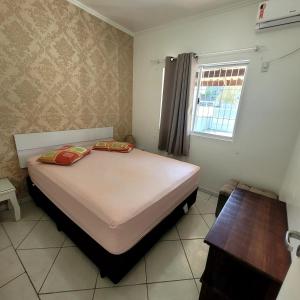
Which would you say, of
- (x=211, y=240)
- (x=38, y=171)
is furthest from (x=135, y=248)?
(x=38, y=171)

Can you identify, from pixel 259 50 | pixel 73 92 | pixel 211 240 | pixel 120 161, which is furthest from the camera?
pixel 73 92

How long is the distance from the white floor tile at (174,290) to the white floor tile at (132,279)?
10 cm

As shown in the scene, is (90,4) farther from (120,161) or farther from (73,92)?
(120,161)

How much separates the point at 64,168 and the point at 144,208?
113 centimetres

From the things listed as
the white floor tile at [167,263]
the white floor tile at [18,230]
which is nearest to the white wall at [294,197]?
the white floor tile at [167,263]

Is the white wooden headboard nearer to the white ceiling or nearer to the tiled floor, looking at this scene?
the tiled floor

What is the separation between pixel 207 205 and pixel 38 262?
2110 mm

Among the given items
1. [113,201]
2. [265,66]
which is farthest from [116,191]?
[265,66]

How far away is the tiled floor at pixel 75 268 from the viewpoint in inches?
51.4

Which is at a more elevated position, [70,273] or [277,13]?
[277,13]

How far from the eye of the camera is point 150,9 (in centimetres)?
236

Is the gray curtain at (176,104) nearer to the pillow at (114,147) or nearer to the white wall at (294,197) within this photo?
the pillow at (114,147)

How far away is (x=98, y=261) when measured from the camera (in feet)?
4.53

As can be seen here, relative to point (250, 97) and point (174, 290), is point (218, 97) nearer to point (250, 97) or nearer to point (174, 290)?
point (250, 97)
